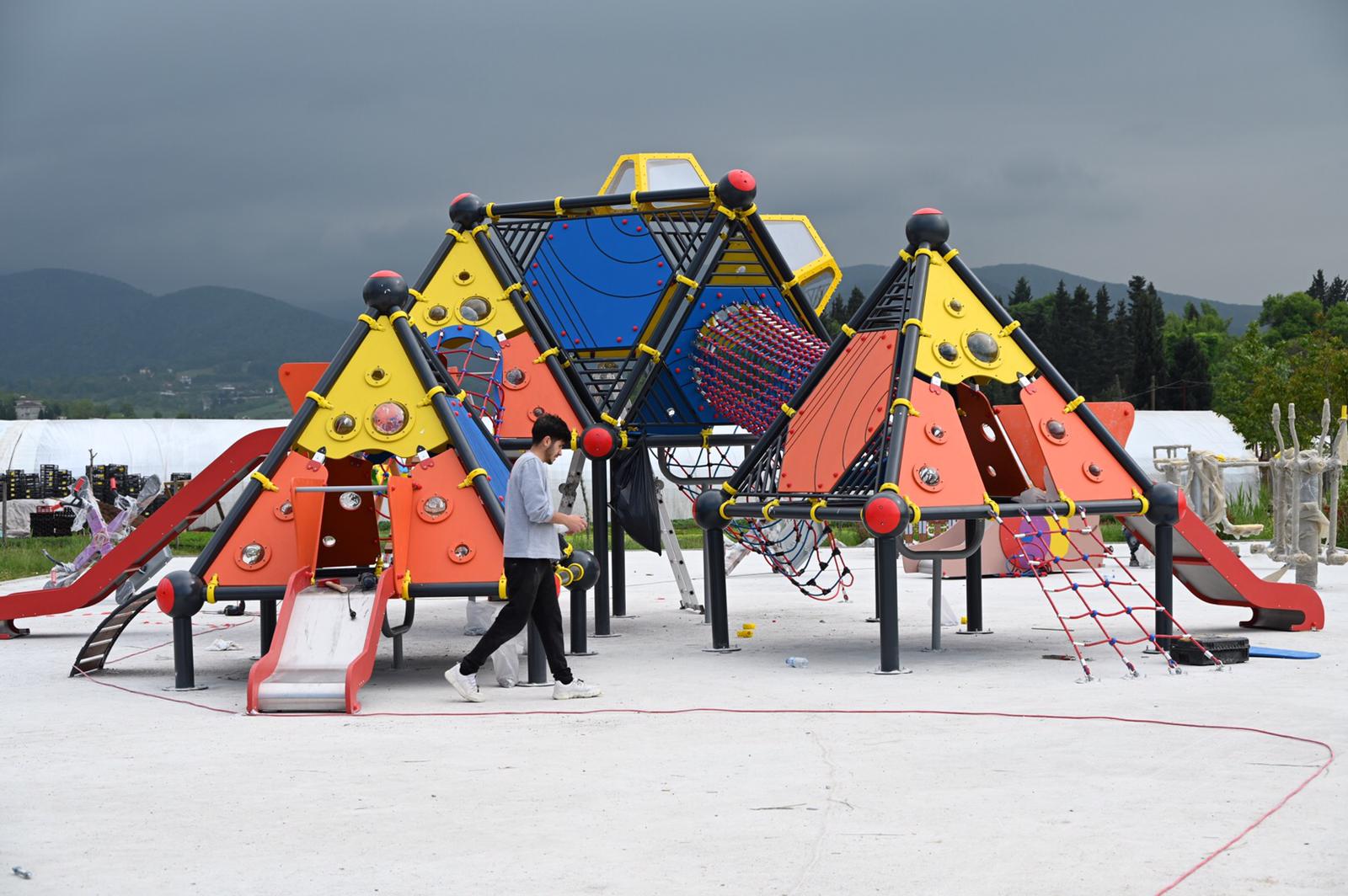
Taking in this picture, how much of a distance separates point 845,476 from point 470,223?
17.9 ft

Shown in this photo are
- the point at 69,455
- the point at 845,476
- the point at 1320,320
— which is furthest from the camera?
the point at 1320,320

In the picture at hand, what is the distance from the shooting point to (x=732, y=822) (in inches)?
251

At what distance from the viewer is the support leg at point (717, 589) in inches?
489

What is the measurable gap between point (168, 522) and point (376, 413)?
328 cm

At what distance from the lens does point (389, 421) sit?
437 inches

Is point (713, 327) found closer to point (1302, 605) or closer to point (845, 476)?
point (845, 476)

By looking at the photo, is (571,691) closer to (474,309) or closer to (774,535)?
(474,309)

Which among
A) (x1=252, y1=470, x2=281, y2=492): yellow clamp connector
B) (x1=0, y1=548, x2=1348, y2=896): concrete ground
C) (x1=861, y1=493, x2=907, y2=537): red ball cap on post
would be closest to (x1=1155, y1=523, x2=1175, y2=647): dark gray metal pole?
(x1=0, y1=548, x2=1348, y2=896): concrete ground

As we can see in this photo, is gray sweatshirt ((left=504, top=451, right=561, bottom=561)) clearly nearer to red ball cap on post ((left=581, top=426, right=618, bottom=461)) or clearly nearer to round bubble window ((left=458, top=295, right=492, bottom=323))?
red ball cap on post ((left=581, top=426, right=618, bottom=461))

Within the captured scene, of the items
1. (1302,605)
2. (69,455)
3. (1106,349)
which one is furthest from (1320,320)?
(1302,605)

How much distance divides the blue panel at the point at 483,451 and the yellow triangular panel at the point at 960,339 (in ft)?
10.6

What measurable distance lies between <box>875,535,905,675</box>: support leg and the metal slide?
3423mm

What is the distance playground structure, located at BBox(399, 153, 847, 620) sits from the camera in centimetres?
1401

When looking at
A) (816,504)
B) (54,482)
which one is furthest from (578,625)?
(54,482)
